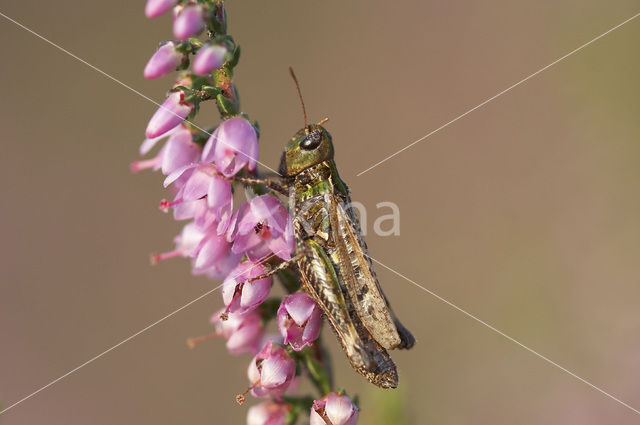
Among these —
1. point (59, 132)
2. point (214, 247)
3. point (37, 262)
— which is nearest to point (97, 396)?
point (37, 262)

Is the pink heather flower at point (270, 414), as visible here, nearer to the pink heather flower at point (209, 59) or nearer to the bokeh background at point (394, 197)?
the pink heather flower at point (209, 59)

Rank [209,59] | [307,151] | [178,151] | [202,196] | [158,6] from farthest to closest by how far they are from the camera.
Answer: [307,151], [178,151], [202,196], [158,6], [209,59]

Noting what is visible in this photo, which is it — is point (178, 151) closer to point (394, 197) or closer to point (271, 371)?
point (271, 371)

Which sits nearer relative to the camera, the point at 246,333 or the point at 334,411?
the point at 334,411

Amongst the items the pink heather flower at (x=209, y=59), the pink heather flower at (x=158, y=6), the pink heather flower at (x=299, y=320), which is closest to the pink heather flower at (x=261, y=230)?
the pink heather flower at (x=299, y=320)

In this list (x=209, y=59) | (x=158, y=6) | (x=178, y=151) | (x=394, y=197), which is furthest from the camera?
(x=394, y=197)

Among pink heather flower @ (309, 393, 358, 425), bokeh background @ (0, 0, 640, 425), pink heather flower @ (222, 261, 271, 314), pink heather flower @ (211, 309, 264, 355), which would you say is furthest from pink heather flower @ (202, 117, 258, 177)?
bokeh background @ (0, 0, 640, 425)

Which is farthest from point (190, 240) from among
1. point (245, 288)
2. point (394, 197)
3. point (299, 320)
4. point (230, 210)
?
point (394, 197)

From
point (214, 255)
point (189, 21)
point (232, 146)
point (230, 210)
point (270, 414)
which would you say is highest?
point (189, 21)
